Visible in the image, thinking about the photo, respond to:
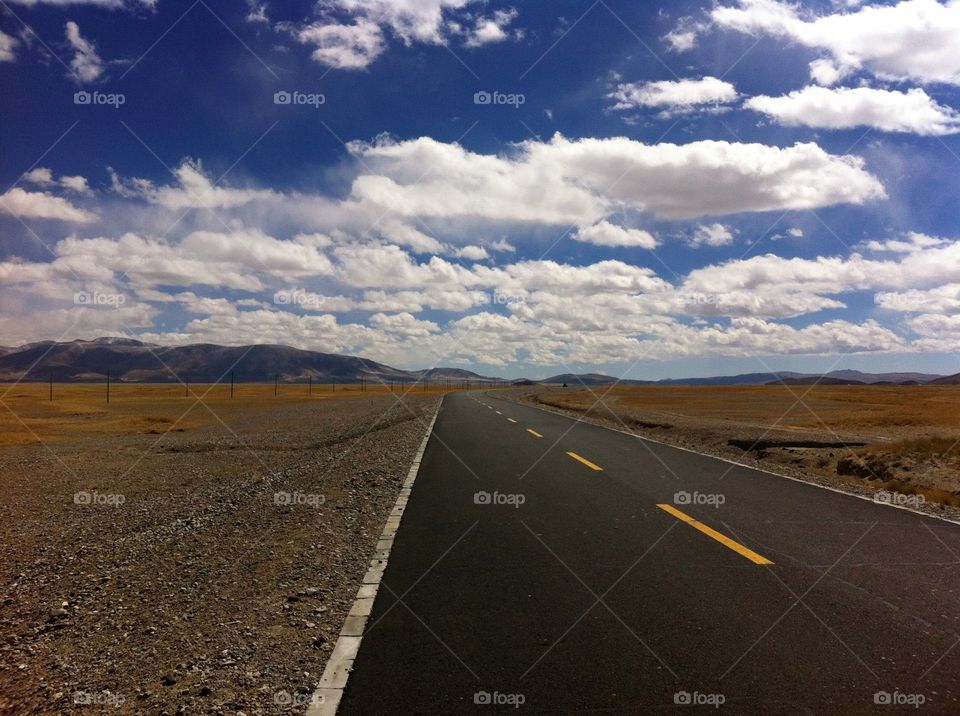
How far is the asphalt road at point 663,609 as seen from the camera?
156 inches

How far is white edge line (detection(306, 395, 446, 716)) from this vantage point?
3.93 metres

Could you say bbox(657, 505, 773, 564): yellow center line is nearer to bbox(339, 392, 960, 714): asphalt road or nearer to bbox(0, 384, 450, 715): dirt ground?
bbox(339, 392, 960, 714): asphalt road

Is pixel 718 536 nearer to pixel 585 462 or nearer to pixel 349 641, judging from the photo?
pixel 349 641

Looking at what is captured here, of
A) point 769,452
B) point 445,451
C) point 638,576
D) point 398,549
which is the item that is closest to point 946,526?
point 638,576

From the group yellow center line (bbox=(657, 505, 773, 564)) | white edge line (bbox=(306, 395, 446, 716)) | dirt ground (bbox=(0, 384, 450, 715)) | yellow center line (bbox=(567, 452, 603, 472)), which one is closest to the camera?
white edge line (bbox=(306, 395, 446, 716))

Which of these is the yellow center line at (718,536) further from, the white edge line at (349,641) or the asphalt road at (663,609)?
the white edge line at (349,641)

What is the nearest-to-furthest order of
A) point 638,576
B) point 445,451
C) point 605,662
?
1. point 605,662
2. point 638,576
3. point 445,451

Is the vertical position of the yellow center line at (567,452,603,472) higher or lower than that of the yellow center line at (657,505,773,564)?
lower

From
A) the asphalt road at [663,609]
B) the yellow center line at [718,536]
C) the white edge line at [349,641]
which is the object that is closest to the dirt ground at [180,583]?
the white edge line at [349,641]

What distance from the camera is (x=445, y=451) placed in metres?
18.3

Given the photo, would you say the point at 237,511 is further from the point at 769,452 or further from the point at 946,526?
the point at 769,452

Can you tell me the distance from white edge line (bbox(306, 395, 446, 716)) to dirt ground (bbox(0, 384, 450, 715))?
0.10m

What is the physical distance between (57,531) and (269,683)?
22.9 feet

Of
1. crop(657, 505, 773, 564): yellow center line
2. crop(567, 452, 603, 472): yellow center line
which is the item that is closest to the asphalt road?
crop(657, 505, 773, 564): yellow center line
